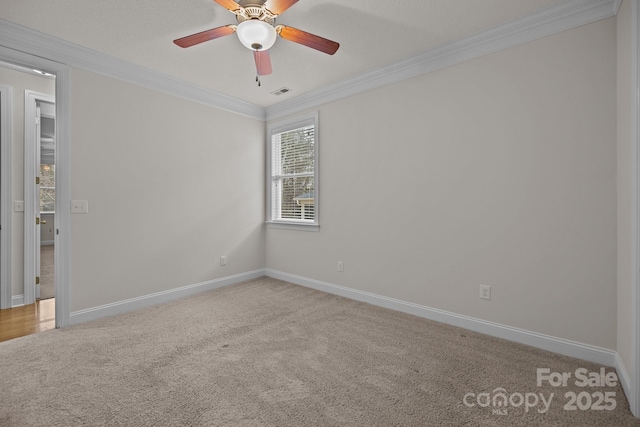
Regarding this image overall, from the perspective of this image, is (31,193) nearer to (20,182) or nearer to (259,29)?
(20,182)

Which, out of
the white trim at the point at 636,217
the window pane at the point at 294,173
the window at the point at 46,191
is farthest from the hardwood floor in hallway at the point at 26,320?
the white trim at the point at 636,217

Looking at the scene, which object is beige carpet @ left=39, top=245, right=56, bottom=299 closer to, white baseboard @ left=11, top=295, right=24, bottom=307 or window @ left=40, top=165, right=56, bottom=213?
white baseboard @ left=11, top=295, right=24, bottom=307

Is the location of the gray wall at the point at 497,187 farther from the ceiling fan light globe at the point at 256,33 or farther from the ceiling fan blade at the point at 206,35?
the ceiling fan blade at the point at 206,35

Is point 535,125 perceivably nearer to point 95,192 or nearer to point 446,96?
point 446,96

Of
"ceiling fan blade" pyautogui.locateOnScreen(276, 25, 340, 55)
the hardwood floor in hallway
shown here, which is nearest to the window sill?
"ceiling fan blade" pyautogui.locateOnScreen(276, 25, 340, 55)

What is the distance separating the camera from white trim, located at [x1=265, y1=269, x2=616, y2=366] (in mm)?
2131

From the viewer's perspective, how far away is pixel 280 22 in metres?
2.41

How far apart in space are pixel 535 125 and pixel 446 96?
0.80m

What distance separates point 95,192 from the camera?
294 centimetres

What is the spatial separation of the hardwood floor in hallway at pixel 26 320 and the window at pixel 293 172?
8.89 feet

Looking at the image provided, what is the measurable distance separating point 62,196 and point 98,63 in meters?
1.32

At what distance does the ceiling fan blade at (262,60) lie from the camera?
2322mm

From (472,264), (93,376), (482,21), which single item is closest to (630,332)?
(472,264)

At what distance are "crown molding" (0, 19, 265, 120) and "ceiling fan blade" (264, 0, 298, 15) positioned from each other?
78.1 inches
